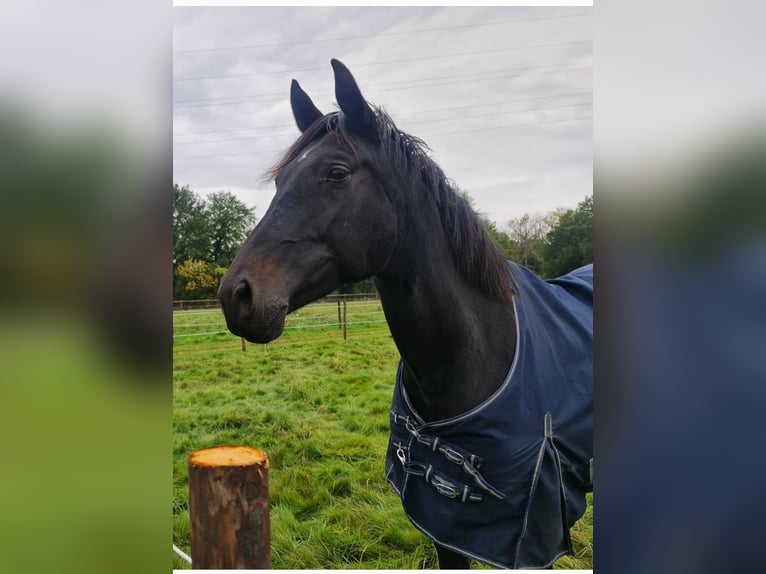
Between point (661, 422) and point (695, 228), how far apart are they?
389 millimetres

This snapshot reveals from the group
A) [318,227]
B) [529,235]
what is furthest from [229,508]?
[529,235]

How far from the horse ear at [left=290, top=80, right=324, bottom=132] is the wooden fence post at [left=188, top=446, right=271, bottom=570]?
1278 mm

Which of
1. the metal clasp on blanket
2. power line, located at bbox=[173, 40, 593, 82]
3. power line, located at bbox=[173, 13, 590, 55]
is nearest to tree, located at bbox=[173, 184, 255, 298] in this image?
power line, located at bbox=[173, 40, 593, 82]

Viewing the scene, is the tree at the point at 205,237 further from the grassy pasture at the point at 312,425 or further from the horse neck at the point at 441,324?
the horse neck at the point at 441,324

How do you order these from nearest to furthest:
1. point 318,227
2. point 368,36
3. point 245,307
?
point 245,307 < point 318,227 < point 368,36

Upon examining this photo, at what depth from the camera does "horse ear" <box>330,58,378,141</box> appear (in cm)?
151

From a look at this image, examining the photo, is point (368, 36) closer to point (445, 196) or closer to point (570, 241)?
point (445, 196)

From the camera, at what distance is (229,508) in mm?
1058

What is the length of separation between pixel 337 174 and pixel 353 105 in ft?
0.84

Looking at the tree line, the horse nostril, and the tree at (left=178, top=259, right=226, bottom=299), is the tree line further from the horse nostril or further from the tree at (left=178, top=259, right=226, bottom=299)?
the horse nostril

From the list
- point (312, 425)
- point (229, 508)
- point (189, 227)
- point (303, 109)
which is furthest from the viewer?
point (312, 425)

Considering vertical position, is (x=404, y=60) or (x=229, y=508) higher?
(x=404, y=60)

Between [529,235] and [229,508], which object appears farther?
[529,235]

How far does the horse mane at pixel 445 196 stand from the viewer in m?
1.60
